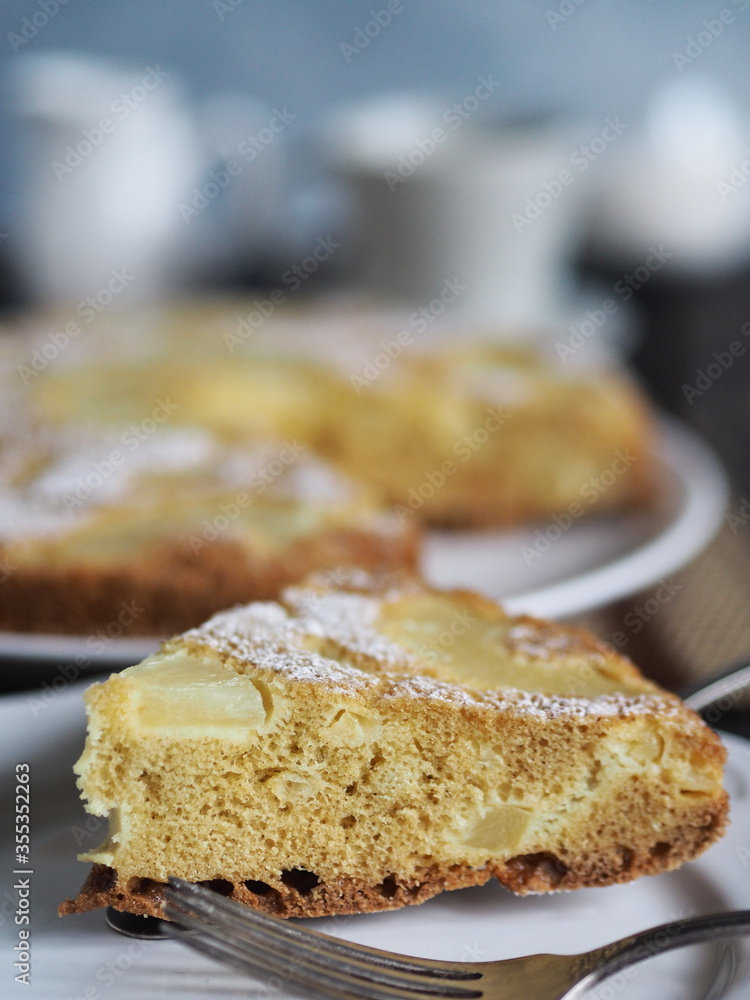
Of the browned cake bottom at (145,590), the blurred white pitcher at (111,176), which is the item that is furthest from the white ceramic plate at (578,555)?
the blurred white pitcher at (111,176)

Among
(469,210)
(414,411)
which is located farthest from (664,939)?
(469,210)

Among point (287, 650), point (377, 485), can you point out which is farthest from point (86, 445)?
point (287, 650)

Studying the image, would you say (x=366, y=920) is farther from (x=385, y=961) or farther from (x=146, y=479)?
(x=146, y=479)

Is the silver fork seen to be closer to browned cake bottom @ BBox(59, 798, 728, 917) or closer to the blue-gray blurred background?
browned cake bottom @ BBox(59, 798, 728, 917)

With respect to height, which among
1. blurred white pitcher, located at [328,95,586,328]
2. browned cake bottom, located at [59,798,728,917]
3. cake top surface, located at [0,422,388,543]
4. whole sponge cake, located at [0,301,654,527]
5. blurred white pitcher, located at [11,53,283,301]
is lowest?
browned cake bottom, located at [59,798,728,917]

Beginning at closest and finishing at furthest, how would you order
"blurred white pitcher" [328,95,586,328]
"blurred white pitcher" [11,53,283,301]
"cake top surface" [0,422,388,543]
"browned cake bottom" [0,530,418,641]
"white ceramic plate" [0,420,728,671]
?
"white ceramic plate" [0,420,728,671]
"browned cake bottom" [0,530,418,641]
"cake top surface" [0,422,388,543]
"blurred white pitcher" [328,95,586,328]
"blurred white pitcher" [11,53,283,301]

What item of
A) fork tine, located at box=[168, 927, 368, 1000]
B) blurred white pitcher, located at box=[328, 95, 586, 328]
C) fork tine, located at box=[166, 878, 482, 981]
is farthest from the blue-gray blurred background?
fork tine, located at box=[168, 927, 368, 1000]

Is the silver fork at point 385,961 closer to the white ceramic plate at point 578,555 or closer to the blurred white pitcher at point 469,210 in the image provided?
the white ceramic plate at point 578,555
